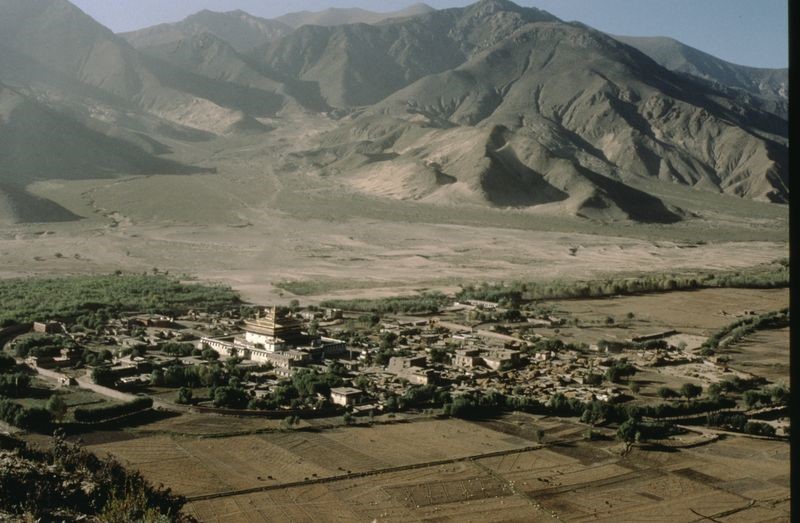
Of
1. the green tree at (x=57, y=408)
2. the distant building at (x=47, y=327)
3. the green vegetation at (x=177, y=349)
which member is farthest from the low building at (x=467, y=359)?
the distant building at (x=47, y=327)

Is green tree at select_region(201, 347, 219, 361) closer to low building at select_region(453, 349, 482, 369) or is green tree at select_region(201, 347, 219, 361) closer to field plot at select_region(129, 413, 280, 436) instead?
field plot at select_region(129, 413, 280, 436)

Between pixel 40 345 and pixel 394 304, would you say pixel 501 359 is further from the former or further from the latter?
pixel 40 345

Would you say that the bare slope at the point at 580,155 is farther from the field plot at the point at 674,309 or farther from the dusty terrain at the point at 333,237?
the field plot at the point at 674,309

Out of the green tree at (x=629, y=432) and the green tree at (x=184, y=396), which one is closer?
the green tree at (x=629, y=432)

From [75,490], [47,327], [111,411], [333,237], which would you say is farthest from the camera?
[333,237]

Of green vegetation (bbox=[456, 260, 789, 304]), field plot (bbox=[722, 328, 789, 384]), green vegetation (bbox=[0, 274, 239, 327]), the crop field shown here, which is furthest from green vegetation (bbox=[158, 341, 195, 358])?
field plot (bbox=[722, 328, 789, 384])

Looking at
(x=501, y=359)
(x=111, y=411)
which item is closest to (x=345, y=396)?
(x=111, y=411)

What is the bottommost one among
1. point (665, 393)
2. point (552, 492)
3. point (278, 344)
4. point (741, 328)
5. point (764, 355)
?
point (764, 355)

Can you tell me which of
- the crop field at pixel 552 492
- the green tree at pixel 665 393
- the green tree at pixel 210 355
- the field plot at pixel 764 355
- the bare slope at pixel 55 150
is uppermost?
the bare slope at pixel 55 150
